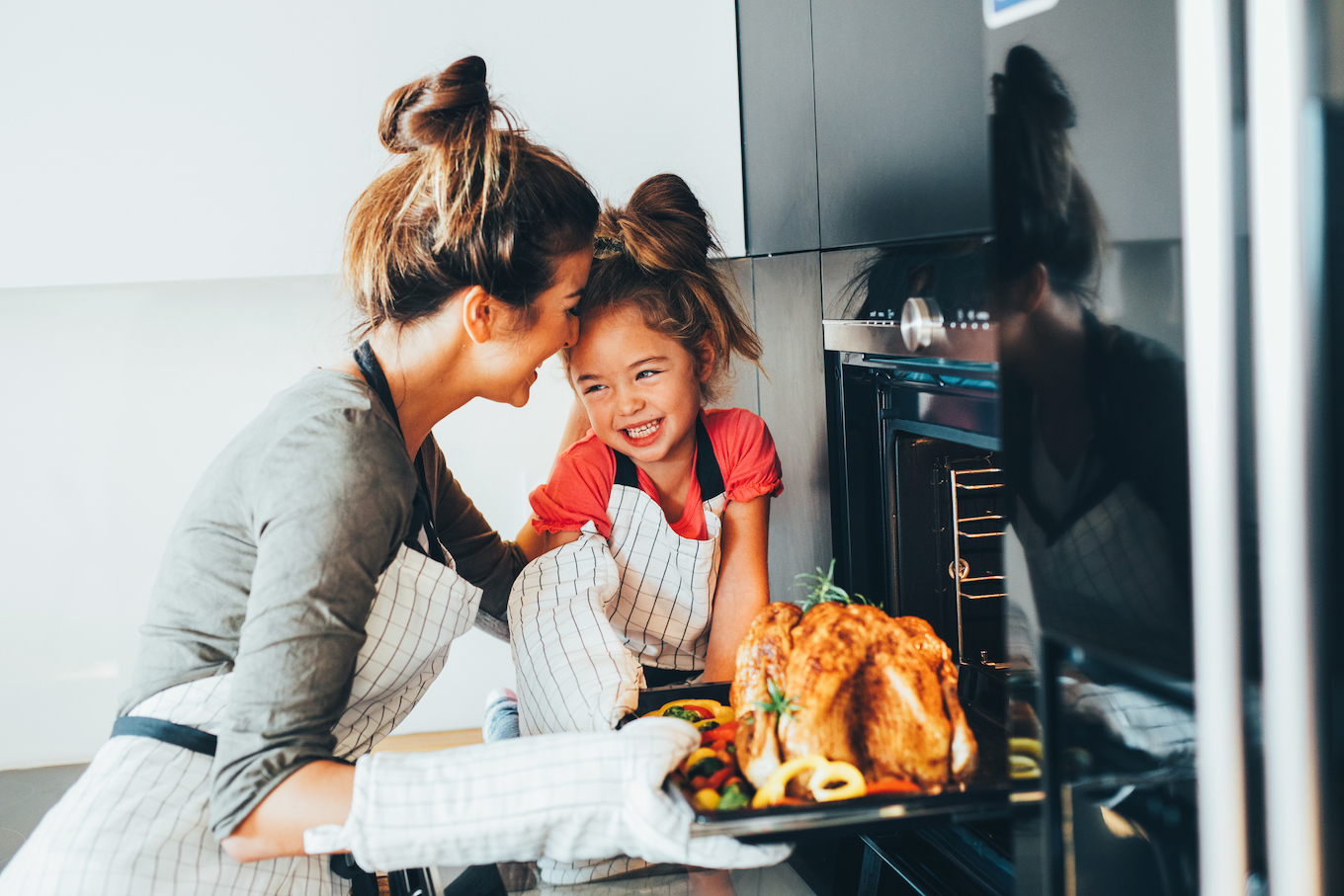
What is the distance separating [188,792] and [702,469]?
28.3 inches

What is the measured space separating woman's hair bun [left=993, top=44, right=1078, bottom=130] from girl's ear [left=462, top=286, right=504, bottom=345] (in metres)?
0.54

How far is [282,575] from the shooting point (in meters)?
0.80

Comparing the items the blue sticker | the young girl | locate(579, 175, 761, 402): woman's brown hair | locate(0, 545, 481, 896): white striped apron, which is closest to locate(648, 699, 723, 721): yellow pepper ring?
the young girl

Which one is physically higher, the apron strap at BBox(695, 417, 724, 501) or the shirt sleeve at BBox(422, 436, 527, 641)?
the apron strap at BBox(695, 417, 724, 501)

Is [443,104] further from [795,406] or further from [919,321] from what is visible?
[795,406]

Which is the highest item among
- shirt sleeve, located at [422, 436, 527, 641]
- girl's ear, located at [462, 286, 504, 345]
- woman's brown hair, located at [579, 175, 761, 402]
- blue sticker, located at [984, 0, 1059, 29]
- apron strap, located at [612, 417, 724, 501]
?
blue sticker, located at [984, 0, 1059, 29]

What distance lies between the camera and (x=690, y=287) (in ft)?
4.13

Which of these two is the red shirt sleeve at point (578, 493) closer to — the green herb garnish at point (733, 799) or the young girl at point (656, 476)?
the young girl at point (656, 476)

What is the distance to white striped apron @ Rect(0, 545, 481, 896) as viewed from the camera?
84 cm

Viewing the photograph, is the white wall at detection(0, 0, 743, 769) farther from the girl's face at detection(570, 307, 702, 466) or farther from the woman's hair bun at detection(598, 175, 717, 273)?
the girl's face at detection(570, 307, 702, 466)

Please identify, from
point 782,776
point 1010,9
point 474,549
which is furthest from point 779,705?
point 474,549

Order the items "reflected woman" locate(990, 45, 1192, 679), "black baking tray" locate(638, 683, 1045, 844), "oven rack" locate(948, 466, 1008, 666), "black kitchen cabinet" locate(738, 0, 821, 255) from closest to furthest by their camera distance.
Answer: "reflected woman" locate(990, 45, 1192, 679) → "black baking tray" locate(638, 683, 1045, 844) → "oven rack" locate(948, 466, 1008, 666) → "black kitchen cabinet" locate(738, 0, 821, 255)

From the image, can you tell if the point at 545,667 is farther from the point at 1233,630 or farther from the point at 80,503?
the point at 80,503

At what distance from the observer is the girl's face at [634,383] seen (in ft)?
3.98
